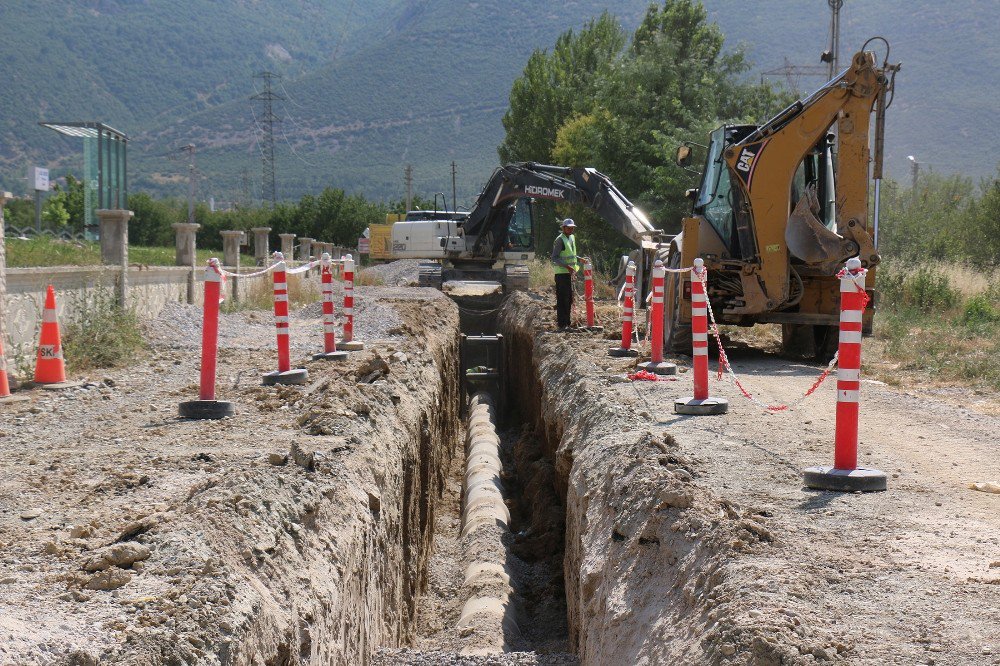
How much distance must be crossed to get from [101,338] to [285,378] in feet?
10.6

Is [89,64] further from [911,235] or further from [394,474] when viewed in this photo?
[394,474]

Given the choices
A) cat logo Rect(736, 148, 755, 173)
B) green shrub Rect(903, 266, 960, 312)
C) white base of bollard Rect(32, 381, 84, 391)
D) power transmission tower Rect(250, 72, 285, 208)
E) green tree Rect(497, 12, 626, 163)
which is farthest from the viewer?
power transmission tower Rect(250, 72, 285, 208)

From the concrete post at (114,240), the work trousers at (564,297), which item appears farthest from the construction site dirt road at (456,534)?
the work trousers at (564,297)

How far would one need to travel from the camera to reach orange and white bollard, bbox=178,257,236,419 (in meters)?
8.71

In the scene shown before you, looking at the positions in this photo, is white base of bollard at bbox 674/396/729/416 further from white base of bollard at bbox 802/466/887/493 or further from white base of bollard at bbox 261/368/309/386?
white base of bollard at bbox 261/368/309/386

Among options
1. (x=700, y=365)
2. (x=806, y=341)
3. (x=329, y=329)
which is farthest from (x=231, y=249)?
(x=700, y=365)

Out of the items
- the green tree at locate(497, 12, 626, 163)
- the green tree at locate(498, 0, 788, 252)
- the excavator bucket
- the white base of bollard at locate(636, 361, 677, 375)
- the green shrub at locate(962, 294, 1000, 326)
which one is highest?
the green tree at locate(497, 12, 626, 163)

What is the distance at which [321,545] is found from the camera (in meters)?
5.52

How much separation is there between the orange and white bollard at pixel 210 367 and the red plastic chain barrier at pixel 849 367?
198 inches

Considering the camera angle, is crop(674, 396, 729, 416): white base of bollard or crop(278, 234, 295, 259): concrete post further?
crop(278, 234, 295, 259): concrete post

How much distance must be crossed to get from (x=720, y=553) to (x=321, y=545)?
212 centimetres

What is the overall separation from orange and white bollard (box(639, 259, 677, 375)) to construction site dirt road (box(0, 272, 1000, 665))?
0.43 m

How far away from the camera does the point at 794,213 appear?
12.5m

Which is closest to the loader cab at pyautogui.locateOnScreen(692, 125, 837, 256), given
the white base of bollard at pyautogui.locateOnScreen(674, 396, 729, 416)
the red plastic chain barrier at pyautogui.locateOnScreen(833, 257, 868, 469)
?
the white base of bollard at pyautogui.locateOnScreen(674, 396, 729, 416)
